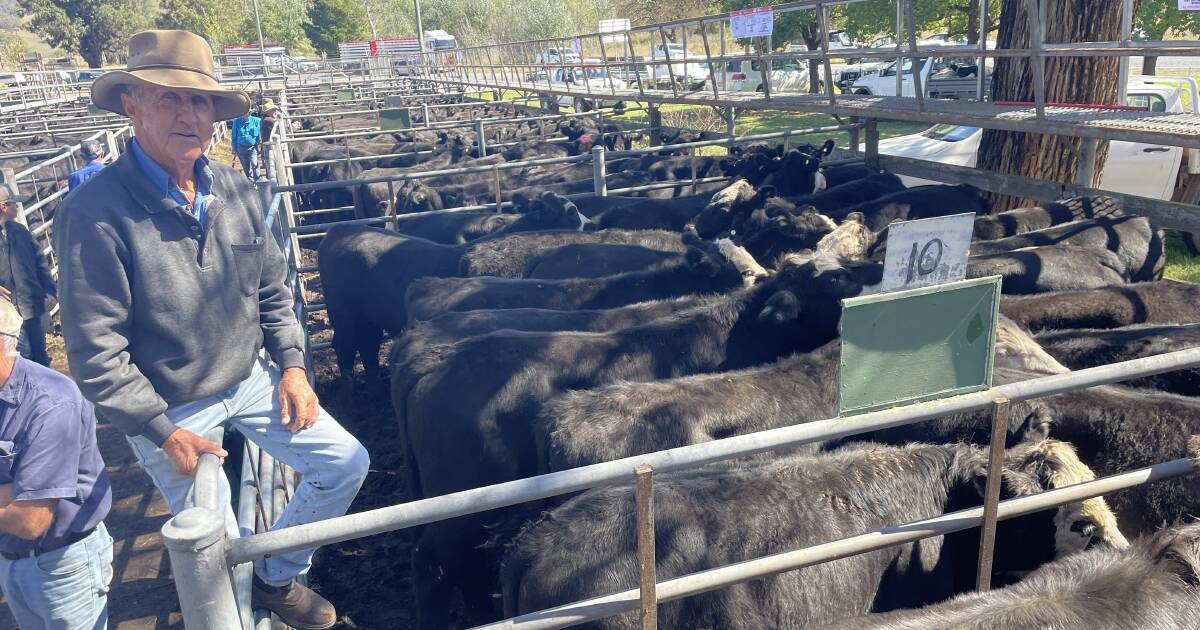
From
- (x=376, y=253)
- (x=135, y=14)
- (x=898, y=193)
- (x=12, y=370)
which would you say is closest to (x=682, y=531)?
(x=12, y=370)

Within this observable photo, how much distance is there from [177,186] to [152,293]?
1.30ft

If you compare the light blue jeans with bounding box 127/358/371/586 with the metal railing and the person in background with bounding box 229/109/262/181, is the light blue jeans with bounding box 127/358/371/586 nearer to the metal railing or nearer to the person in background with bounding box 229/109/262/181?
the metal railing

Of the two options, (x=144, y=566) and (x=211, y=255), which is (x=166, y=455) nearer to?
(x=211, y=255)

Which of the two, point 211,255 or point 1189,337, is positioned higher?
point 211,255

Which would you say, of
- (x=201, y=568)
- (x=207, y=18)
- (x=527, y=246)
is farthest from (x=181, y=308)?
(x=207, y=18)

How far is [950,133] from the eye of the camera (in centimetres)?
1169

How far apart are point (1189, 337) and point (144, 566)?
234 inches

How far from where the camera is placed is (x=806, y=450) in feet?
12.0

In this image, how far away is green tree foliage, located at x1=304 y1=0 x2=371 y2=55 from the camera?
6069 cm

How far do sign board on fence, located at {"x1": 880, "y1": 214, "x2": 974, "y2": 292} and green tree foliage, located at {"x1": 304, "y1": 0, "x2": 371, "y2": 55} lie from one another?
64.8 metres

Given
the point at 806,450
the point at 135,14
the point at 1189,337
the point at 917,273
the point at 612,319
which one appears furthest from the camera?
the point at 135,14

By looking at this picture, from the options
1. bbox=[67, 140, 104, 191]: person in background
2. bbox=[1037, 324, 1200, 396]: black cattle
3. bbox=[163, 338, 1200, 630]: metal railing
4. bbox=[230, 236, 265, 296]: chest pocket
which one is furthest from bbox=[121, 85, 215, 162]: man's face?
bbox=[67, 140, 104, 191]: person in background

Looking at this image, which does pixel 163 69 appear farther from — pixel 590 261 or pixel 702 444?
pixel 590 261

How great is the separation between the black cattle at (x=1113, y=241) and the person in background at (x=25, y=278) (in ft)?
24.3
